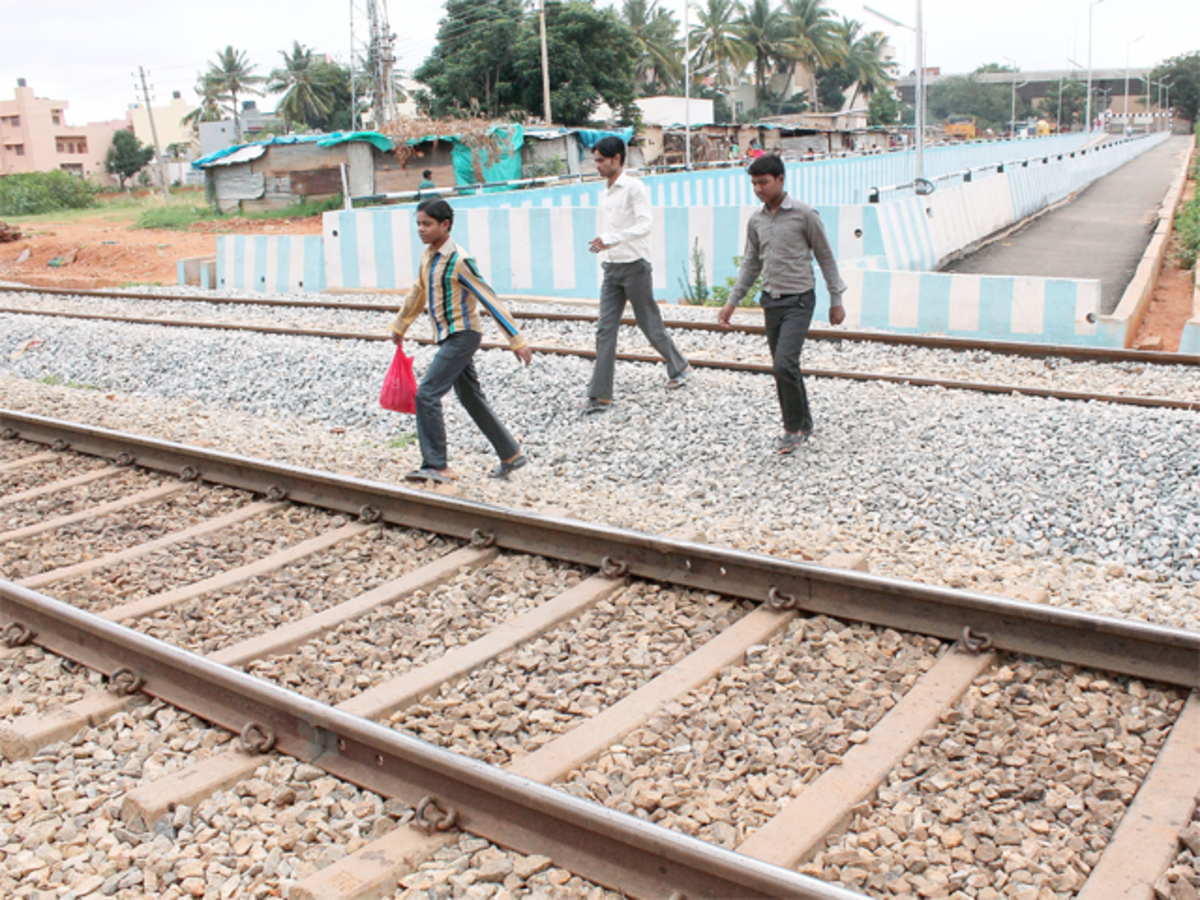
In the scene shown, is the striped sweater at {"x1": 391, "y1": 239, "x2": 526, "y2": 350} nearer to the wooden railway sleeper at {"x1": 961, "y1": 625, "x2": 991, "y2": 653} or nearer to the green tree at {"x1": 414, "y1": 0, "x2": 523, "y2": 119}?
the wooden railway sleeper at {"x1": 961, "y1": 625, "x2": 991, "y2": 653}

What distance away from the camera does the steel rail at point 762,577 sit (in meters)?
3.82

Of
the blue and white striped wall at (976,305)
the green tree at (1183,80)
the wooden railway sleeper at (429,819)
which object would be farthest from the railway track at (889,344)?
the green tree at (1183,80)

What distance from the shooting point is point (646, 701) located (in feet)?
12.6

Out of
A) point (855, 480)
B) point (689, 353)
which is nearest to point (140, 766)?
point (855, 480)

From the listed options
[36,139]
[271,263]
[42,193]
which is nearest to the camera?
[271,263]

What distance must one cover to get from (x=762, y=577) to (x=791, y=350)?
2.62 metres

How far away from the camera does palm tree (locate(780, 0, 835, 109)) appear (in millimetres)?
95312

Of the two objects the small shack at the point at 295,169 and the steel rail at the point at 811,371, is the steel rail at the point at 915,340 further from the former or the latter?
the small shack at the point at 295,169

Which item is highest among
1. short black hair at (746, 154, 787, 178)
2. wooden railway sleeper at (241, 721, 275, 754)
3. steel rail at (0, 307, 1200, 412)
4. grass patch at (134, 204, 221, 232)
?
grass patch at (134, 204, 221, 232)

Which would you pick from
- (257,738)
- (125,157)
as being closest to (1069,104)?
(125,157)

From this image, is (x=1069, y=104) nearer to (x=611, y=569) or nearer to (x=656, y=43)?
(x=656, y=43)

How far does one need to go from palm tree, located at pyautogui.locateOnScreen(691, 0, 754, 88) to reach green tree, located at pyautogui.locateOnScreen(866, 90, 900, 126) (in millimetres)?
12866

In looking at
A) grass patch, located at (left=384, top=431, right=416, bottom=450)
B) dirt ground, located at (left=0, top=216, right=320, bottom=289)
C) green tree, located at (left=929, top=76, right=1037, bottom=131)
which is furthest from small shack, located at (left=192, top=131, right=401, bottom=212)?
green tree, located at (left=929, top=76, right=1037, bottom=131)

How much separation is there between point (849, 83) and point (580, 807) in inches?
4550
